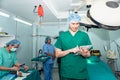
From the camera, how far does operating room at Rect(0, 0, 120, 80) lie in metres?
1.11

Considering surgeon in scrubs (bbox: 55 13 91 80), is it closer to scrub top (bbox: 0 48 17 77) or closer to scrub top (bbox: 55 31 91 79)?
scrub top (bbox: 55 31 91 79)

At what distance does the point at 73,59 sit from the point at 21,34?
13.2 ft

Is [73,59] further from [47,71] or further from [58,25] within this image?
[58,25]

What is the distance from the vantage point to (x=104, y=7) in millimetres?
1071

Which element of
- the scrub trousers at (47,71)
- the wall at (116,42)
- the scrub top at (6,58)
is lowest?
the scrub trousers at (47,71)

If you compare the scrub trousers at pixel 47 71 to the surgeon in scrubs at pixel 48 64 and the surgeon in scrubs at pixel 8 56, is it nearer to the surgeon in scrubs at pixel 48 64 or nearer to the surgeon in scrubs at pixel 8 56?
the surgeon in scrubs at pixel 48 64

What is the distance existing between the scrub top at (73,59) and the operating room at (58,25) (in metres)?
0.17

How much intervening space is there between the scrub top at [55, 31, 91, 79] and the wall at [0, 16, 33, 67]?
2813mm

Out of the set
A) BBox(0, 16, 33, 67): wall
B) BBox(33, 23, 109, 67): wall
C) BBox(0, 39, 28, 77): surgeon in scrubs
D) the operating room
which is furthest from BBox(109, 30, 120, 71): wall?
BBox(0, 39, 28, 77): surgeon in scrubs

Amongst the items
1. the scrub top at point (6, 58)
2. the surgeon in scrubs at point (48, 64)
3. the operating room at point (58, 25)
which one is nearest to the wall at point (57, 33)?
the operating room at point (58, 25)

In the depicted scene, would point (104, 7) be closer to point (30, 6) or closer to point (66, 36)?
point (66, 36)

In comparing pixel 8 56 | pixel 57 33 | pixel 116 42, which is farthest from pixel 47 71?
pixel 57 33

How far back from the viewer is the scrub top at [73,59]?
193 cm

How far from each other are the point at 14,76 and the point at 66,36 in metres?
1.32
